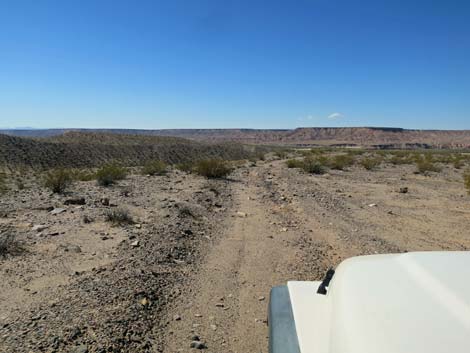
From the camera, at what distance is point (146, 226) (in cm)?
785

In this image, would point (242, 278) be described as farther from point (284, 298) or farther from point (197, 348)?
point (284, 298)

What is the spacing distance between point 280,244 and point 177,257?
2149 millimetres

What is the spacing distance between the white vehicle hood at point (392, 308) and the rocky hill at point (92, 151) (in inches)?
1536

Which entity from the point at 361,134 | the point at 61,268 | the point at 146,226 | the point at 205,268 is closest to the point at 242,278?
the point at 205,268

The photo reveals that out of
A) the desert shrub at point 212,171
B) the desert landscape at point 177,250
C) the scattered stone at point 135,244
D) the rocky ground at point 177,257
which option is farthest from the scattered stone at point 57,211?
the desert shrub at point 212,171

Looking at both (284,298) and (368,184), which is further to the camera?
(368,184)

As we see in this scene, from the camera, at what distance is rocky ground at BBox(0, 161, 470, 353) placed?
3742mm

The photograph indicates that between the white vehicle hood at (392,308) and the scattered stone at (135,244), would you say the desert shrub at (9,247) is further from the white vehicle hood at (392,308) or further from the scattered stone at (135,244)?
the white vehicle hood at (392,308)

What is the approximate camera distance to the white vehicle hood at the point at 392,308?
129cm

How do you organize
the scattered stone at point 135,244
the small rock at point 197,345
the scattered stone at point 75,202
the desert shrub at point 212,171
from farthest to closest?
1. the desert shrub at point 212,171
2. the scattered stone at point 75,202
3. the scattered stone at point 135,244
4. the small rock at point 197,345

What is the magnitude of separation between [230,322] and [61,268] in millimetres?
2963

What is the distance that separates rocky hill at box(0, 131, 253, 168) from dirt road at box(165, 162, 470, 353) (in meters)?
32.0

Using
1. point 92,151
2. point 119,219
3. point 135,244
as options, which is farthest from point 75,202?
point 92,151

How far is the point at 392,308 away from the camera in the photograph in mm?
1502
